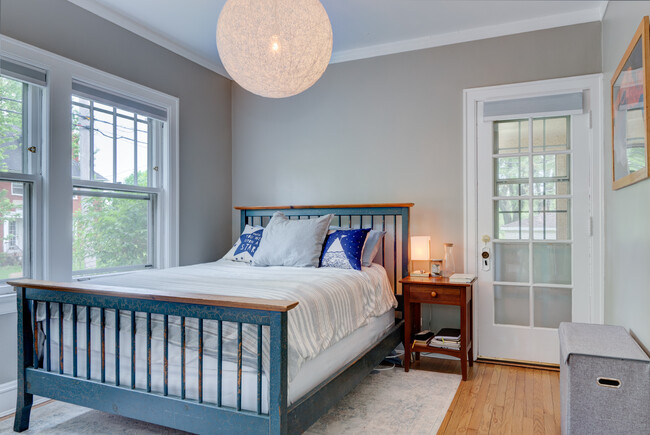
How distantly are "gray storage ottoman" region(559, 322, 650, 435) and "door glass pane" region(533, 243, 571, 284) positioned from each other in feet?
5.39

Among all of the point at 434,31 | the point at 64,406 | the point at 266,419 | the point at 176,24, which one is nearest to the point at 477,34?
the point at 434,31

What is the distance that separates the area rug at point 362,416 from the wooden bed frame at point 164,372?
17 centimetres

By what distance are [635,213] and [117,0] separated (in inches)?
133

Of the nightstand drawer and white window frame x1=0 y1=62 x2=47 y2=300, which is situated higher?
white window frame x1=0 y1=62 x2=47 y2=300

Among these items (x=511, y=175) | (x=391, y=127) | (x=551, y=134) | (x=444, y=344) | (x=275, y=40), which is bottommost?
(x=444, y=344)

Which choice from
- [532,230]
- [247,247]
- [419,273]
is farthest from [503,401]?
[247,247]

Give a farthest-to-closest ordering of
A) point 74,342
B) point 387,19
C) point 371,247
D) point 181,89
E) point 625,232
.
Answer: point 181,89 < point 371,247 < point 387,19 < point 625,232 < point 74,342

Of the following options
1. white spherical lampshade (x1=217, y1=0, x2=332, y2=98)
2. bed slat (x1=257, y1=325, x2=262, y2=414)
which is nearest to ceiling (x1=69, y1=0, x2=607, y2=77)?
white spherical lampshade (x1=217, y1=0, x2=332, y2=98)

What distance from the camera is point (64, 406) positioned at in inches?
102

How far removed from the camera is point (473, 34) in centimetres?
357

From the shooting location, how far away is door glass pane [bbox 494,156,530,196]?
348 centimetres

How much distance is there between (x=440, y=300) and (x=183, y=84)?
2.82m

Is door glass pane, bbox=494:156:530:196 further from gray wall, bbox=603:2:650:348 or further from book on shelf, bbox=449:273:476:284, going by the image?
book on shelf, bbox=449:273:476:284

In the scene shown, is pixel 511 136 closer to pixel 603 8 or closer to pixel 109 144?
pixel 603 8
